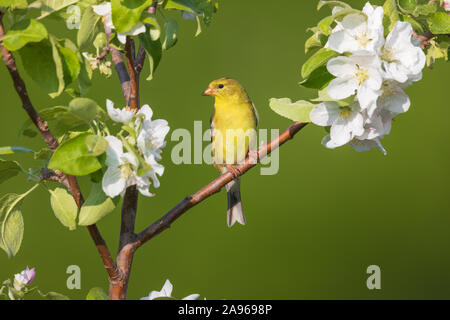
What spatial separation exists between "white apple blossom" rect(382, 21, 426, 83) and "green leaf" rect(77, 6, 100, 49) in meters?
0.45

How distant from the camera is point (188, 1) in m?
0.93

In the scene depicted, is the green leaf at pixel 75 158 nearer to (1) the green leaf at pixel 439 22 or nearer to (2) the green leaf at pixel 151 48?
(2) the green leaf at pixel 151 48

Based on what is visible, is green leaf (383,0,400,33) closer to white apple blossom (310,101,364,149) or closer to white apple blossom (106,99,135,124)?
white apple blossom (310,101,364,149)

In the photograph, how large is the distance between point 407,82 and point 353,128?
10cm

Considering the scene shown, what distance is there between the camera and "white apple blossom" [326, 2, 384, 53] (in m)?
0.74

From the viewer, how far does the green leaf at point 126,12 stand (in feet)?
2.65

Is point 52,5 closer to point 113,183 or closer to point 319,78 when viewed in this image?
point 113,183

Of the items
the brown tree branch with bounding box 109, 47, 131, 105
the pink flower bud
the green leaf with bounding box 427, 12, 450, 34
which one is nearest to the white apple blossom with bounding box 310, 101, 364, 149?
the green leaf with bounding box 427, 12, 450, 34

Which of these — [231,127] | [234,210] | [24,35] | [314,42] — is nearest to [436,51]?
[314,42]

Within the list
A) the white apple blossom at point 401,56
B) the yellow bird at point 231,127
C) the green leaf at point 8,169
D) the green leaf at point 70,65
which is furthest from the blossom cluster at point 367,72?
the yellow bird at point 231,127

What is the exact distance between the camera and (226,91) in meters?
2.42

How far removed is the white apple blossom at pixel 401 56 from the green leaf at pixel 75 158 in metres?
0.41

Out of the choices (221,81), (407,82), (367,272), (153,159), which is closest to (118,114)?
(153,159)

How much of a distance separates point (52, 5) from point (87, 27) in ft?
0.23
